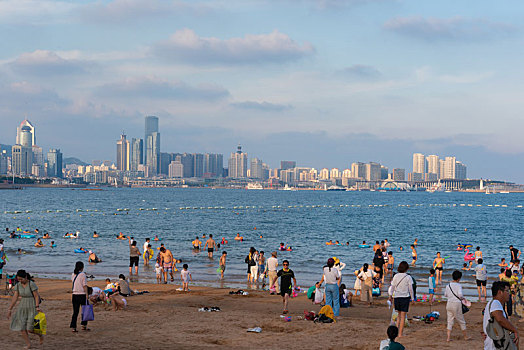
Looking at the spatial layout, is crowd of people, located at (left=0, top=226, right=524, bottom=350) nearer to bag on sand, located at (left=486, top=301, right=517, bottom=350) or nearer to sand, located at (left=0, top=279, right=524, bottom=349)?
bag on sand, located at (left=486, top=301, right=517, bottom=350)


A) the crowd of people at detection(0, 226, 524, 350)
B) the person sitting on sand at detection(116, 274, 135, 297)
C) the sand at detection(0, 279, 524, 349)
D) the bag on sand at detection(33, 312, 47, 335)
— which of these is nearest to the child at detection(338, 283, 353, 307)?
the crowd of people at detection(0, 226, 524, 350)

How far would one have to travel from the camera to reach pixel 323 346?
14461 mm

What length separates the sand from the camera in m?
14.5

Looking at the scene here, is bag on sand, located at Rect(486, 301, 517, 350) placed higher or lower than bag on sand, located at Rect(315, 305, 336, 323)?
higher

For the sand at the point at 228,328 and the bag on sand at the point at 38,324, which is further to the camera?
the sand at the point at 228,328

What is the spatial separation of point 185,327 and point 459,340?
25.3ft

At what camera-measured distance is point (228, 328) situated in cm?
1650

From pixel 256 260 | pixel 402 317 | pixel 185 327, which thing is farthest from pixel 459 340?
pixel 256 260

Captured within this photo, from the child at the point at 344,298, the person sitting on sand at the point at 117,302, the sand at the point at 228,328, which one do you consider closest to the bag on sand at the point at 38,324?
the sand at the point at 228,328

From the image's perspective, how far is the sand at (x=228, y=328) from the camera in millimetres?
14516

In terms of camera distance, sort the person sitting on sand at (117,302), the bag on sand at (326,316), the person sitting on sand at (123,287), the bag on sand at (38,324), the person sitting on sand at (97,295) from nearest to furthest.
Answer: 1. the bag on sand at (38,324)
2. the bag on sand at (326,316)
3. the person sitting on sand at (117,302)
4. the person sitting on sand at (97,295)
5. the person sitting on sand at (123,287)

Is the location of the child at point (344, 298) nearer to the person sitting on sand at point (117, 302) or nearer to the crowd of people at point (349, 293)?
the crowd of people at point (349, 293)

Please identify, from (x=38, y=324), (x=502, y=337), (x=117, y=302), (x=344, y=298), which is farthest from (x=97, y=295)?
(x=502, y=337)

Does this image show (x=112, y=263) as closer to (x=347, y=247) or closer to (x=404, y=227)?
(x=347, y=247)
